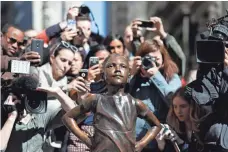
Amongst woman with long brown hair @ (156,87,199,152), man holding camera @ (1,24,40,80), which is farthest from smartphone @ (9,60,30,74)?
woman with long brown hair @ (156,87,199,152)

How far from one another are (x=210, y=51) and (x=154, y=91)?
115cm

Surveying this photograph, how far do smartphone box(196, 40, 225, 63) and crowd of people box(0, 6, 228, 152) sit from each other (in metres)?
0.12

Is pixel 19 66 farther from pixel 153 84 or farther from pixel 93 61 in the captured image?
pixel 153 84

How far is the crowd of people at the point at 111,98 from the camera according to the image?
5121 millimetres

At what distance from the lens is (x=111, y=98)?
513 centimetres

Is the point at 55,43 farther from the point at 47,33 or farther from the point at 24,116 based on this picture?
the point at 24,116

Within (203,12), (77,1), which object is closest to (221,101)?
(77,1)

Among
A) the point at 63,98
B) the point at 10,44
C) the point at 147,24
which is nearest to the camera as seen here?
the point at 63,98

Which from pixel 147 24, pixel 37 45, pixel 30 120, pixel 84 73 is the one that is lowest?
pixel 30 120

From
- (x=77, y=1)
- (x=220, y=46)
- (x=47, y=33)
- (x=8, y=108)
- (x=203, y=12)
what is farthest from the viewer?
(x=203, y=12)

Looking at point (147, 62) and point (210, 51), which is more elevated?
point (210, 51)

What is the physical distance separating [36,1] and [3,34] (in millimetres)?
4487

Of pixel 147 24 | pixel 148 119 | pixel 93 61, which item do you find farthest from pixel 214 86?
pixel 147 24

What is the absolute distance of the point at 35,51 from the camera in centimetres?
622
